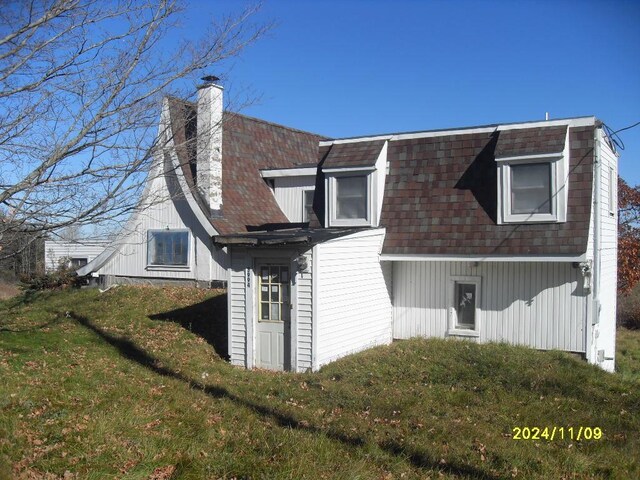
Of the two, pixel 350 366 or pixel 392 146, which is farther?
pixel 392 146

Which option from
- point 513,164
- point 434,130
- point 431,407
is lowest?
point 431,407

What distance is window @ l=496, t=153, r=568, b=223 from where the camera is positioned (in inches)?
513

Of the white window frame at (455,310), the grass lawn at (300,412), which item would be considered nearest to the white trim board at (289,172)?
the white window frame at (455,310)

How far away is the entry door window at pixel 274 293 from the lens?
12352mm

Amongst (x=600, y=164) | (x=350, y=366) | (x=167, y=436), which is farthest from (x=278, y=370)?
(x=600, y=164)

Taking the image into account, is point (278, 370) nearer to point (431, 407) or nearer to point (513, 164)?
point (431, 407)

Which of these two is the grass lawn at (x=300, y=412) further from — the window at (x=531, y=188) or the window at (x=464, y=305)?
the window at (x=531, y=188)

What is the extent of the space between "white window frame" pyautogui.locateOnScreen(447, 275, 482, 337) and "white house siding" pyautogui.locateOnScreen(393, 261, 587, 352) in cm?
7

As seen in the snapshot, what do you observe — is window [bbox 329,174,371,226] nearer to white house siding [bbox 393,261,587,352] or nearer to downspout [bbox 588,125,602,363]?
white house siding [bbox 393,261,587,352]

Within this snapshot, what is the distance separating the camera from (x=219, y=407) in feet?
30.1

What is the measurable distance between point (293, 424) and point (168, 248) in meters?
12.5

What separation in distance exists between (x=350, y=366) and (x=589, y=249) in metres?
5.71

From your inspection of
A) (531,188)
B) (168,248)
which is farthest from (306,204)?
(531,188)

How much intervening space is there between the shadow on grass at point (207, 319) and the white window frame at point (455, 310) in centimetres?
517
